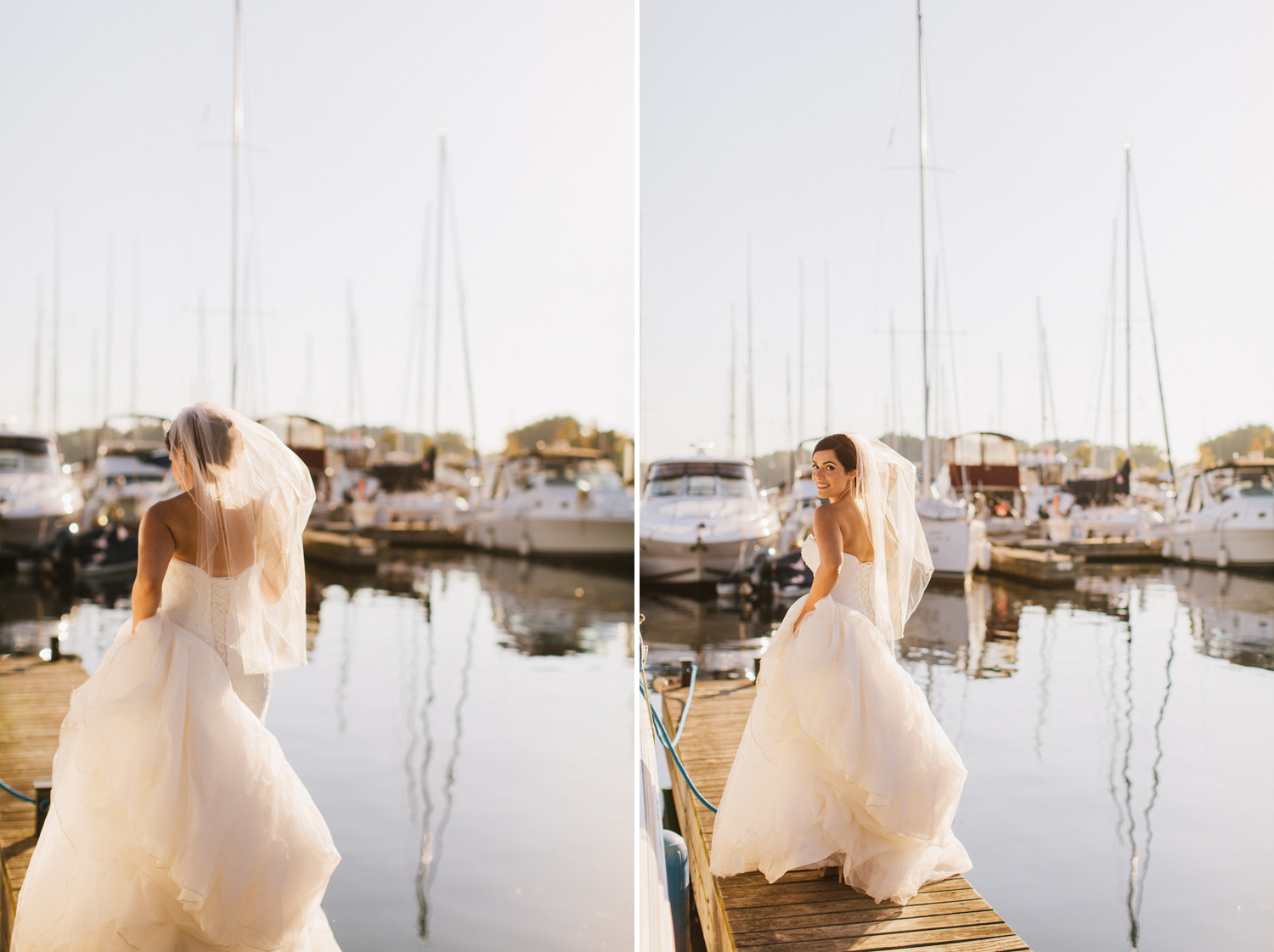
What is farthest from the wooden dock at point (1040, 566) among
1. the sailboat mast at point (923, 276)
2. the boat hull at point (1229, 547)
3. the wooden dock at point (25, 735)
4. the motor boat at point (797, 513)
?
the wooden dock at point (25, 735)

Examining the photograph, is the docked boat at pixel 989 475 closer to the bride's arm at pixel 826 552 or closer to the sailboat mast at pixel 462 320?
the bride's arm at pixel 826 552

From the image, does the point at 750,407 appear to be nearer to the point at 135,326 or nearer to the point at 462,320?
the point at 462,320

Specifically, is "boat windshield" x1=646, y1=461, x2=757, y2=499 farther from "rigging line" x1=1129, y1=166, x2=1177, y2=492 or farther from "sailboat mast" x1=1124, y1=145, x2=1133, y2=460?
"rigging line" x1=1129, y1=166, x2=1177, y2=492

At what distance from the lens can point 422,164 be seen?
18281 millimetres

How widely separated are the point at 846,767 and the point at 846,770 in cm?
1

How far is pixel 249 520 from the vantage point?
2.19 meters

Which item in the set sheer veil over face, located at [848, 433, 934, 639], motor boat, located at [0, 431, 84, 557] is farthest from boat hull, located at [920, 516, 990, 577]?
motor boat, located at [0, 431, 84, 557]

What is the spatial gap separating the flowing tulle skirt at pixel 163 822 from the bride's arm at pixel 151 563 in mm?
43

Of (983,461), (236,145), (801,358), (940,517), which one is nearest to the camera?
(940,517)

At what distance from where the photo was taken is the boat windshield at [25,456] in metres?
13.5

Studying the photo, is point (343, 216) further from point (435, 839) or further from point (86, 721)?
point (86, 721)

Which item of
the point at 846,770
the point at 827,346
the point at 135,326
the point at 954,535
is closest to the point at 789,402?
the point at 827,346

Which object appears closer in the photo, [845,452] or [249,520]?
[249,520]

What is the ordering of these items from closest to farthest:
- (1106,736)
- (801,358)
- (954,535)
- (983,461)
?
(1106,736), (954,535), (983,461), (801,358)
